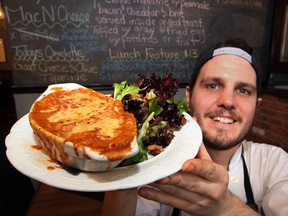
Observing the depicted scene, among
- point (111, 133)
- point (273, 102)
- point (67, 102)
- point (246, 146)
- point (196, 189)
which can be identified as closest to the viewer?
point (111, 133)

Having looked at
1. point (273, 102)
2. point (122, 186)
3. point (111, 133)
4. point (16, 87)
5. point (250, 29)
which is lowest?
point (273, 102)

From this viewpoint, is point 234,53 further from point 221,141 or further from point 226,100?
point 221,141

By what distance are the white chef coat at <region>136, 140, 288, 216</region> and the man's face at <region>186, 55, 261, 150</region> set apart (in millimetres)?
237

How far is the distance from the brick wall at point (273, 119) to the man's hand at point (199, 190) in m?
2.82

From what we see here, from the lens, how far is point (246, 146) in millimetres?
1909

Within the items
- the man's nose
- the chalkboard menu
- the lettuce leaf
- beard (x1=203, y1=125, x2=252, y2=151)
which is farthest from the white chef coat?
the chalkboard menu

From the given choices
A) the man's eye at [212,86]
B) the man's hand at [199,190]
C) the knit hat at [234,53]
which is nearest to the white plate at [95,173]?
the man's hand at [199,190]

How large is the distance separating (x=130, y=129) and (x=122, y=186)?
0.22 meters

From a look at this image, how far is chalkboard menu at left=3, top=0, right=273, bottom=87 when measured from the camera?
9.34ft

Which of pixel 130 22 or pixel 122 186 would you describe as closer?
pixel 122 186

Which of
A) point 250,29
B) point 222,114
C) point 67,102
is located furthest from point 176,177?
point 250,29

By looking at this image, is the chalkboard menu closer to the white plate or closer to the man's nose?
the man's nose

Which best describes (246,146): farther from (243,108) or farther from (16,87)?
(16,87)

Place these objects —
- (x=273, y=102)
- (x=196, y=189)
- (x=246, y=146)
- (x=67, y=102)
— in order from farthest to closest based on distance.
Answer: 1. (x=273, y=102)
2. (x=246, y=146)
3. (x=67, y=102)
4. (x=196, y=189)
